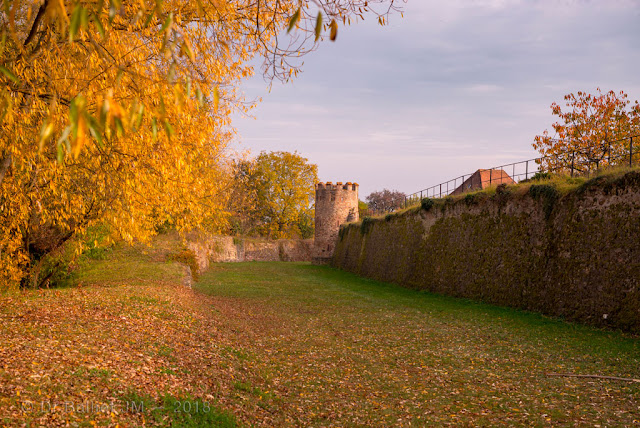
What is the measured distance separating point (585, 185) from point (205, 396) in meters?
13.8

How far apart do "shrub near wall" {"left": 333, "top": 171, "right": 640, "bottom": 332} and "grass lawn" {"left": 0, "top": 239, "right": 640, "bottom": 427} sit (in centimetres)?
119

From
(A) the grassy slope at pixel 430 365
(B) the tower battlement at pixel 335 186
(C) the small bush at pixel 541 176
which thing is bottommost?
(A) the grassy slope at pixel 430 365

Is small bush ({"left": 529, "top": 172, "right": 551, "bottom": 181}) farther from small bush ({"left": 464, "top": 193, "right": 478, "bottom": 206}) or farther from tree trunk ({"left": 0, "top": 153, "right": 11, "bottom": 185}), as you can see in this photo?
tree trunk ({"left": 0, "top": 153, "right": 11, "bottom": 185})

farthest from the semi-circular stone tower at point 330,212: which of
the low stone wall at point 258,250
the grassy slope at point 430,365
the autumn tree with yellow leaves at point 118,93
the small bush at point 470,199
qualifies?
the autumn tree with yellow leaves at point 118,93

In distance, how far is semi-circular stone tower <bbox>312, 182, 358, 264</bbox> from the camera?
157 feet

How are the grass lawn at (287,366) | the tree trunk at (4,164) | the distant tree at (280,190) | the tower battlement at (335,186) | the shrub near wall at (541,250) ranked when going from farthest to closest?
1. the distant tree at (280,190)
2. the tower battlement at (335,186)
3. the shrub near wall at (541,250)
4. the tree trunk at (4,164)
5. the grass lawn at (287,366)

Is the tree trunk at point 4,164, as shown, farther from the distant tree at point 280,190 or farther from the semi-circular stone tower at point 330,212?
the distant tree at point 280,190

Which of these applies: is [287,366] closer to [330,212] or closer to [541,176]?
[541,176]

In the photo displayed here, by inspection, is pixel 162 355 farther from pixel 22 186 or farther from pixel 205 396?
pixel 22 186

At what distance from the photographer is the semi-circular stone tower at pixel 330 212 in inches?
1882

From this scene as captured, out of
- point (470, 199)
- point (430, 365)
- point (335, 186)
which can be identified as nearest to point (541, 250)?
point (470, 199)

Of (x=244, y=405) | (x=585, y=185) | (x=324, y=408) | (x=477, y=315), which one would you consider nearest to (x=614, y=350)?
(x=477, y=315)

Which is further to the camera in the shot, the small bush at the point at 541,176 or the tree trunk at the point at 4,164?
the small bush at the point at 541,176

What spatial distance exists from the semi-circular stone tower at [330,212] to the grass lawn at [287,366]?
108ft
